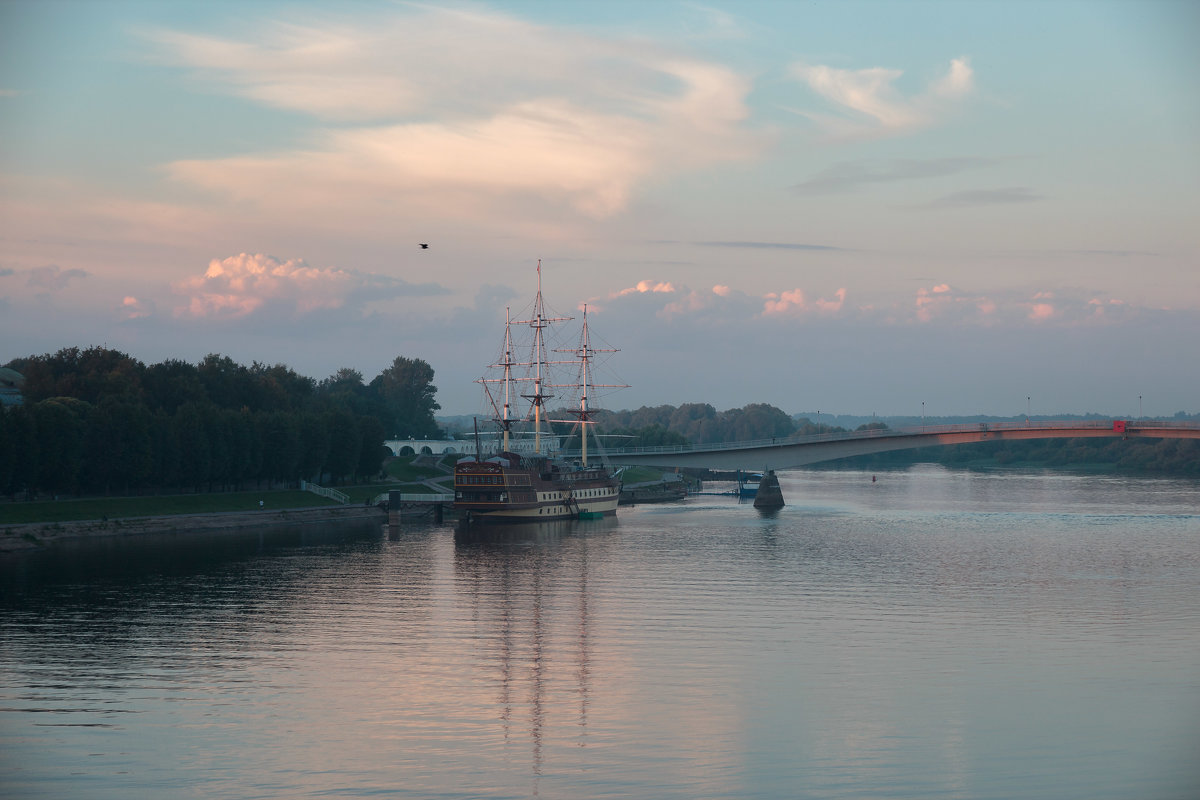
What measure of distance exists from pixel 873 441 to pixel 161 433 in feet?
244

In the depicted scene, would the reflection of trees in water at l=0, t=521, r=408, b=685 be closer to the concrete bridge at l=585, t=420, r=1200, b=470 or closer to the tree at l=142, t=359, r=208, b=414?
the tree at l=142, t=359, r=208, b=414

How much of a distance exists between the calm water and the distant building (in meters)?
45.9

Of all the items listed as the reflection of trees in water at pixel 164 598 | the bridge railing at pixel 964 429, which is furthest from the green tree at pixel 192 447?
the bridge railing at pixel 964 429

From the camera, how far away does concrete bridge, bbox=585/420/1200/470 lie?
11744 centimetres

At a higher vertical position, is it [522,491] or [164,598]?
[522,491]

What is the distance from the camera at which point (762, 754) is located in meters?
29.7

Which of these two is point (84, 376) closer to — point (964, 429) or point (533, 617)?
point (533, 617)

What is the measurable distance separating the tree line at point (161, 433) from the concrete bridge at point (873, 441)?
34208 mm

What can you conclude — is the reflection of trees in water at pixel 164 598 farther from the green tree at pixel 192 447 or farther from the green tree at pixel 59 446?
the green tree at pixel 192 447

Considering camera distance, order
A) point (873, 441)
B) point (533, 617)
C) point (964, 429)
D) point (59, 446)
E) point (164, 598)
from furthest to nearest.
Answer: point (873, 441) < point (964, 429) < point (59, 446) < point (164, 598) < point (533, 617)

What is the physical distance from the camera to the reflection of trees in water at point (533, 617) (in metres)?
35.4

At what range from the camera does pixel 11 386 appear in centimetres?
12544

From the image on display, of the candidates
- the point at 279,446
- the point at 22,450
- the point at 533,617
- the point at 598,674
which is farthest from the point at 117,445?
the point at 598,674

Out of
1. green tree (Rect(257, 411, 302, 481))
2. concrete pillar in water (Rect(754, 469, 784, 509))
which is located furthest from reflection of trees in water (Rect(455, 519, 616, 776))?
concrete pillar in water (Rect(754, 469, 784, 509))
